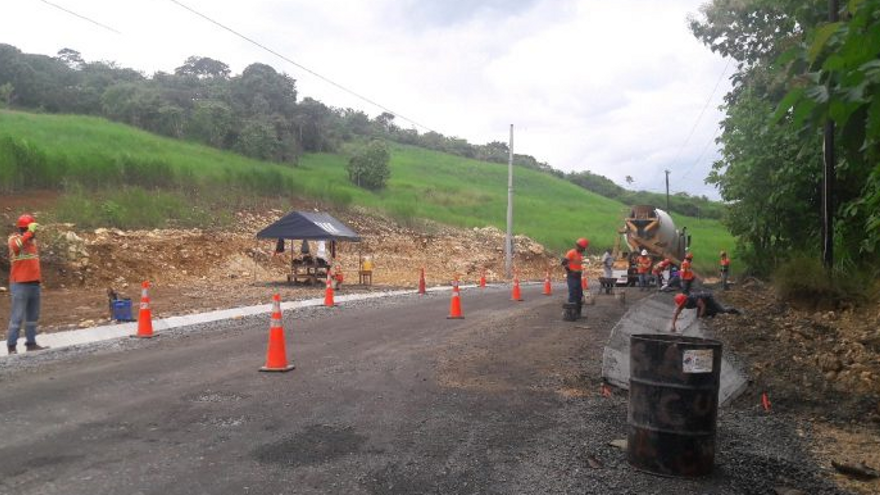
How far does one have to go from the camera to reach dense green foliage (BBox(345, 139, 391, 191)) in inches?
2265

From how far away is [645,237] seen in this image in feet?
97.0

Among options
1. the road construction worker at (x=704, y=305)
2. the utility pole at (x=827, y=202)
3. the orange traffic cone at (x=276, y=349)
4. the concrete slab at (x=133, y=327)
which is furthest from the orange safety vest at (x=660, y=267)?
the orange traffic cone at (x=276, y=349)

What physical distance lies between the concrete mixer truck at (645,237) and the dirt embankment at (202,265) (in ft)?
29.8

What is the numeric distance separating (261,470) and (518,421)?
2596 millimetres

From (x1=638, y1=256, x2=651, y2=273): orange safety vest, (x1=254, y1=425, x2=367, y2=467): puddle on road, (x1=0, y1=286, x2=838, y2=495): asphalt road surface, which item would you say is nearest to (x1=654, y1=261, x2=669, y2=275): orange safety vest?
(x1=638, y1=256, x2=651, y2=273): orange safety vest

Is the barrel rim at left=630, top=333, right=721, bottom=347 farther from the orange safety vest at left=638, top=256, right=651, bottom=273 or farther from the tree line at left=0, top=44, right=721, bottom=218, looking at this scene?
the tree line at left=0, top=44, right=721, bottom=218

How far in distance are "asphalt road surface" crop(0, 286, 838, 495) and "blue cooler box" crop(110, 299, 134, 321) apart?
109 inches

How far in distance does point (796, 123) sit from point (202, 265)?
25.2m

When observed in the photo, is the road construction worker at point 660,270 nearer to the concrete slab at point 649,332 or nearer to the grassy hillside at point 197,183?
the concrete slab at point 649,332

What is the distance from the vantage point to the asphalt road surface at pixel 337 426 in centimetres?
508

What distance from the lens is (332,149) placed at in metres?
74.9

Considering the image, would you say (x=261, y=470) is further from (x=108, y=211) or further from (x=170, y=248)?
(x=108, y=211)

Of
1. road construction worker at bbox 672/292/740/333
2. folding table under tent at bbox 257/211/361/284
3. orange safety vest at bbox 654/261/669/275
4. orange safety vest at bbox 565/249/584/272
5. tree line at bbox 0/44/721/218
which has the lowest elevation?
road construction worker at bbox 672/292/740/333

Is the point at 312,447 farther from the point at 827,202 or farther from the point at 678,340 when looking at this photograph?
the point at 827,202
